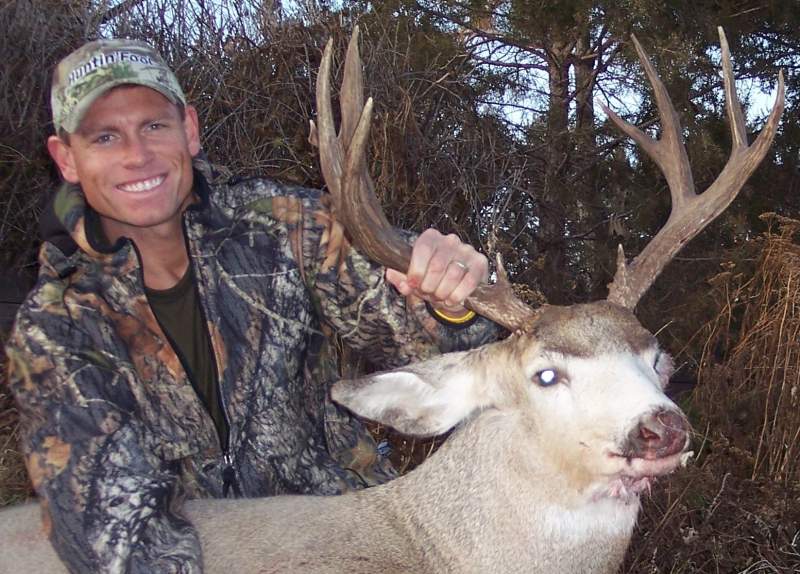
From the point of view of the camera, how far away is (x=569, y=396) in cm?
271

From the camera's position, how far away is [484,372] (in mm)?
3041

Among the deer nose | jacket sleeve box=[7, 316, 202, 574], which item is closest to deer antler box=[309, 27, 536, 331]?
the deer nose

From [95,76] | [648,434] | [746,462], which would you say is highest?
[95,76]

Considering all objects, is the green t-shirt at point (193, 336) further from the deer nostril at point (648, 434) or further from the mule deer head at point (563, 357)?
the deer nostril at point (648, 434)

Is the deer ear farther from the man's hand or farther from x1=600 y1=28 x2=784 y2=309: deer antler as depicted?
x1=600 y1=28 x2=784 y2=309: deer antler

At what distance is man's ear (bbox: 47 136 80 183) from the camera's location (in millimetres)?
3381

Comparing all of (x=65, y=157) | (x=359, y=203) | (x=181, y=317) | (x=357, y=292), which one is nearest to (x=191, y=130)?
(x=65, y=157)

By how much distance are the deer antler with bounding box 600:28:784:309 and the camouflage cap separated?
1771 mm

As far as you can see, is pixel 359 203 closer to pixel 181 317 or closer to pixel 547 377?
pixel 547 377

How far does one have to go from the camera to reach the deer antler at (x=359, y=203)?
2869 millimetres

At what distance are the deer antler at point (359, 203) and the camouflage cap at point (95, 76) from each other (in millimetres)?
767

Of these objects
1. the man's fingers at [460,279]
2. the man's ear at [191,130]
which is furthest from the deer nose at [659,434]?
the man's ear at [191,130]

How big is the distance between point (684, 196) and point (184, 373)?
6.10 ft

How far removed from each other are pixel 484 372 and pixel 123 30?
16.5 ft
